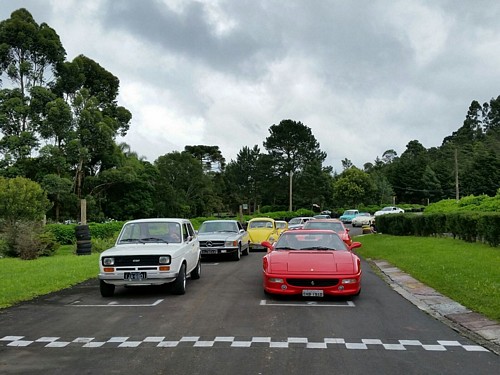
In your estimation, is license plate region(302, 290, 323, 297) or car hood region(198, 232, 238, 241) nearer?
license plate region(302, 290, 323, 297)

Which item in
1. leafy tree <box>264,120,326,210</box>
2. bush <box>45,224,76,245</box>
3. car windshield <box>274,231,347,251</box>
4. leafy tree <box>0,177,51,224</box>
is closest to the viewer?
car windshield <box>274,231,347,251</box>

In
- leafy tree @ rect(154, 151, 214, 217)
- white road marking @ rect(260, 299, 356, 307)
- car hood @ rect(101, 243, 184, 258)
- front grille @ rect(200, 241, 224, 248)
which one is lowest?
white road marking @ rect(260, 299, 356, 307)

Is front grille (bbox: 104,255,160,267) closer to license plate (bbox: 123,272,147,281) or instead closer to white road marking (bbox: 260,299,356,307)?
license plate (bbox: 123,272,147,281)

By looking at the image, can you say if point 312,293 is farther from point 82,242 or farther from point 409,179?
point 409,179

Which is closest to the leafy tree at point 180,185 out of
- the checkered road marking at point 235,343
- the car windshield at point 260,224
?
the car windshield at point 260,224

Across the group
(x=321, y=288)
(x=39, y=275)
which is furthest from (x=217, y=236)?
(x=321, y=288)

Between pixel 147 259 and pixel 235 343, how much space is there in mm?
4002

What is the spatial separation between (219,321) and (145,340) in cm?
143

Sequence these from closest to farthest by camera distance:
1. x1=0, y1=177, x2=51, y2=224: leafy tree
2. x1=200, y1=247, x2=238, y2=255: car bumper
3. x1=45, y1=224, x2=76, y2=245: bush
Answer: x1=200, y1=247, x2=238, y2=255: car bumper < x1=0, y1=177, x2=51, y2=224: leafy tree < x1=45, y1=224, x2=76, y2=245: bush

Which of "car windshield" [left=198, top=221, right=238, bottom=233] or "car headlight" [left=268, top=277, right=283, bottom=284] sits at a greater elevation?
"car windshield" [left=198, top=221, right=238, bottom=233]

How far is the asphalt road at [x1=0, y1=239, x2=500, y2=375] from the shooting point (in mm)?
5367

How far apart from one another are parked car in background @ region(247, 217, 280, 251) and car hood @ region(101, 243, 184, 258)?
11.1 metres

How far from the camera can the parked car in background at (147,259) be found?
31.8 ft

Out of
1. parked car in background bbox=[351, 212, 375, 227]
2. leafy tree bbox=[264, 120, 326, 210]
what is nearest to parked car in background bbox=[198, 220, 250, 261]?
parked car in background bbox=[351, 212, 375, 227]
